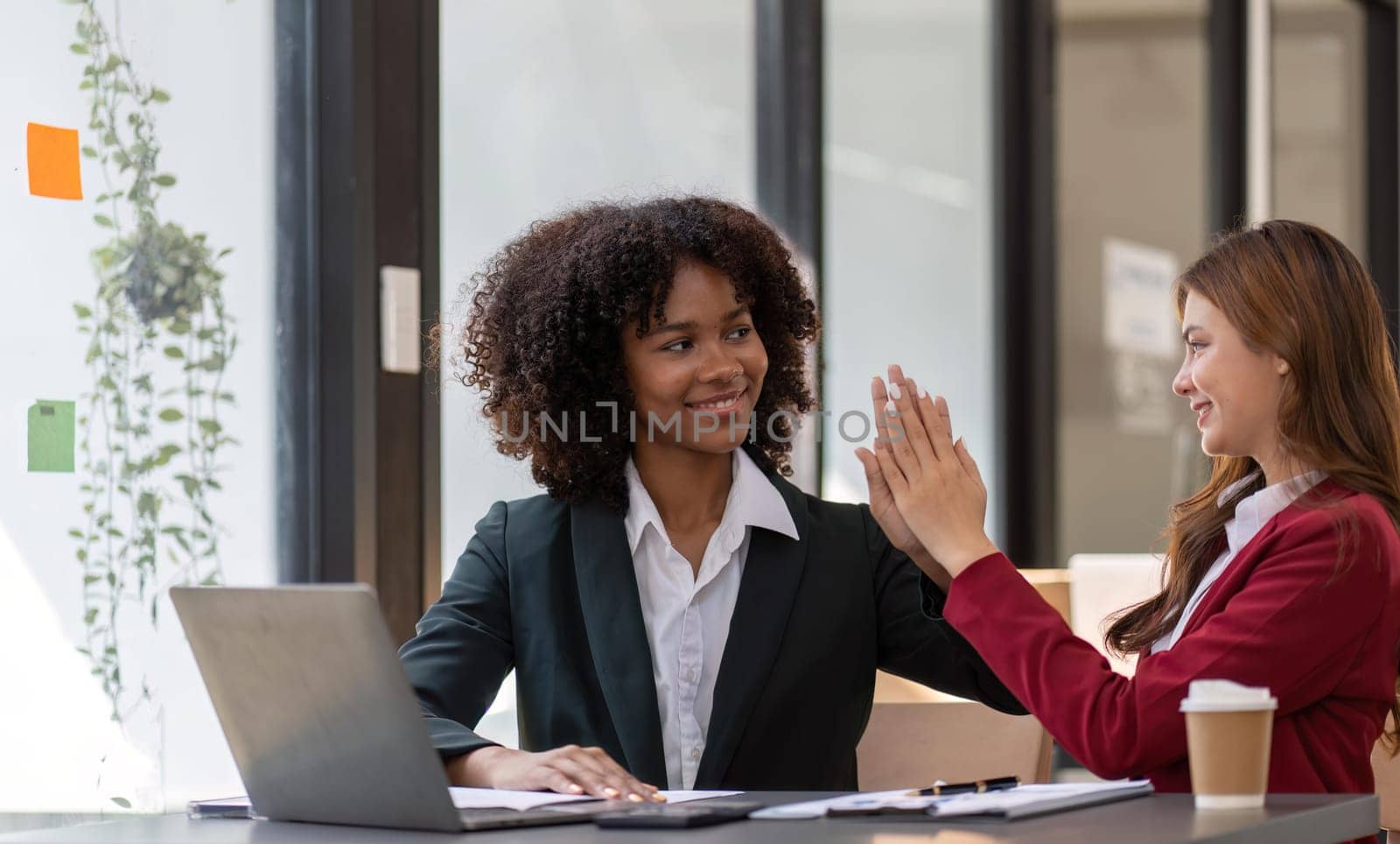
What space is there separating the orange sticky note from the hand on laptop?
98 centimetres

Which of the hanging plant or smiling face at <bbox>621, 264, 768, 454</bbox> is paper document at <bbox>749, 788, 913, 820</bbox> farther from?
the hanging plant

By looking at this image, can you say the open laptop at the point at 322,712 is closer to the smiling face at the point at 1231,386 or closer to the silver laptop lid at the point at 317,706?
the silver laptop lid at the point at 317,706

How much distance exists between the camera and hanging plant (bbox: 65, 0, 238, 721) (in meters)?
2.19

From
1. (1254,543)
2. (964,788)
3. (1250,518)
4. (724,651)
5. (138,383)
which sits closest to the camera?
(964,788)

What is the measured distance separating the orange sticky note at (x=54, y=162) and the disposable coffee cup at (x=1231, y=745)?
153 cm

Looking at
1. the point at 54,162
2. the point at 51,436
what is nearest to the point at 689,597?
the point at 51,436

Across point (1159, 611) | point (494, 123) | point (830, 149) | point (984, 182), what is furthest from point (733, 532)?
point (984, 182)

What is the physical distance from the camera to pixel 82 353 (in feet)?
7.13

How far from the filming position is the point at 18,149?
6.77 ft

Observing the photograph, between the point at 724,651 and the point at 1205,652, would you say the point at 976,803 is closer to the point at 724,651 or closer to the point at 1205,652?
the point at 1205,652

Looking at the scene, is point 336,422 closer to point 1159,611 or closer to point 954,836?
point 1159,611

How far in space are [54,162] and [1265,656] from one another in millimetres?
1560

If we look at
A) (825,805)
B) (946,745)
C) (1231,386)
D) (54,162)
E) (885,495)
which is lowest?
(946,745)

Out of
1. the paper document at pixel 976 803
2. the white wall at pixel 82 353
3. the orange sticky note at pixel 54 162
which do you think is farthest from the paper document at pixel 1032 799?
the orange sticky note at pixel 54 162
